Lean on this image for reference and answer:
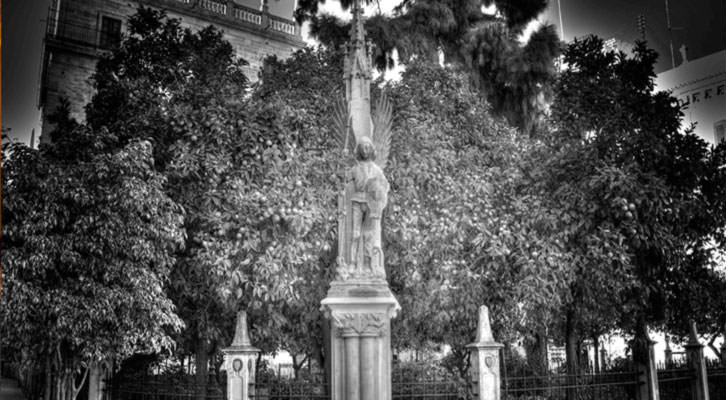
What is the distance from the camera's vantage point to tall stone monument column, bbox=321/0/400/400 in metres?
7.87

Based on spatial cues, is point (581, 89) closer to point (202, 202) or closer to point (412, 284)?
point (412, 284)

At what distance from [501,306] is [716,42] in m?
15.3

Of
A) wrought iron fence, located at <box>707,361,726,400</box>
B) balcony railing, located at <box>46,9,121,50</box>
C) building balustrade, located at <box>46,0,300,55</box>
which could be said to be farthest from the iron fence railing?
balcony railing, located at <box>46,9,121,50</box>

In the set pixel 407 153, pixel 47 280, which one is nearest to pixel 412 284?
pixel 407 153

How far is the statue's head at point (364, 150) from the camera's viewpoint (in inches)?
330

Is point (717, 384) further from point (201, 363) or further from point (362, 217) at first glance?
point (201, 363)

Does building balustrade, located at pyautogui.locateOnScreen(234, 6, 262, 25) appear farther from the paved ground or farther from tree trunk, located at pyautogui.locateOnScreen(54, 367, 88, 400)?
tree trunk, located at pyautogui.locateOnScreen(54, 367, 88, 400)

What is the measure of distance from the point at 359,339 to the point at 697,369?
8300mm

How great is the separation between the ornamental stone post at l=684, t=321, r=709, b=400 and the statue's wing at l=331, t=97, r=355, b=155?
331 inches

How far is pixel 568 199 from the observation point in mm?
12047

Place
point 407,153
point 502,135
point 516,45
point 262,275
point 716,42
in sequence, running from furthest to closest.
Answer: point 716,42 → point 516,45 → point 502,135 → point 407,153 → point 262,275

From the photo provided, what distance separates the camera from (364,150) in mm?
8383

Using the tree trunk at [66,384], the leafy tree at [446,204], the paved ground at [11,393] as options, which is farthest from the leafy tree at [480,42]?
the paved ground at [11,393]

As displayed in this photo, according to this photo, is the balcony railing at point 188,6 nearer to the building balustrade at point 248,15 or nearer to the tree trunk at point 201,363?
the building balustrade at point 248,15
